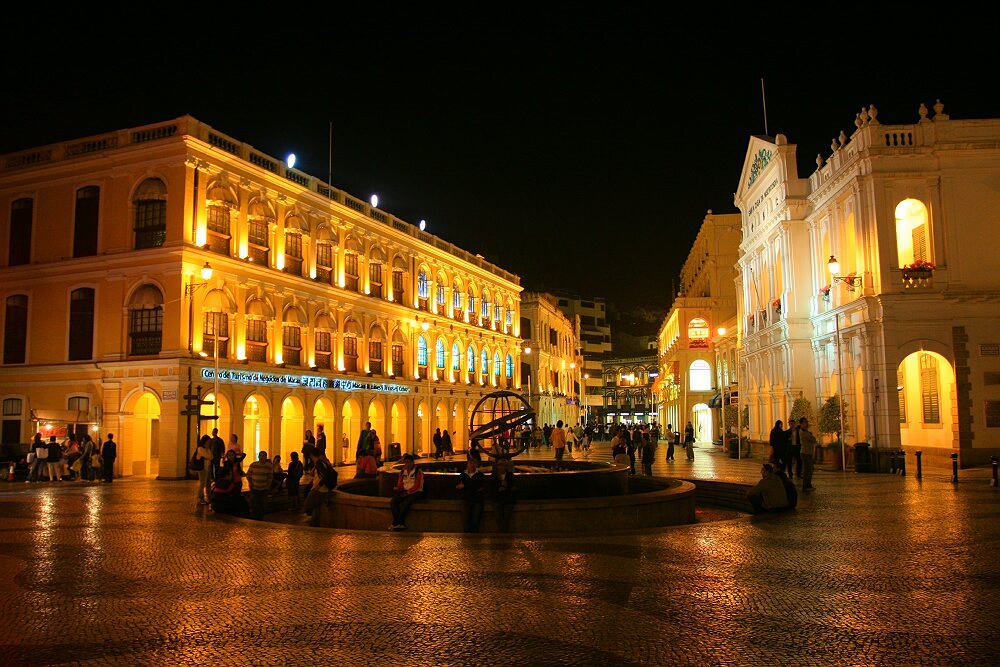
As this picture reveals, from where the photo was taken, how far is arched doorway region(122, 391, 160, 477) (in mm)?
33844

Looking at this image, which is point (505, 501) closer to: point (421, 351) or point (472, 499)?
point (472, 499)

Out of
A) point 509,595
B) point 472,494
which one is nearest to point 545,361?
point 472,494

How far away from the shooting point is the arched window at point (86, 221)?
36.0 m

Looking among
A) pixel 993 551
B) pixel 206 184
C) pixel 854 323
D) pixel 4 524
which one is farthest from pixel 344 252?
pixel 993 551

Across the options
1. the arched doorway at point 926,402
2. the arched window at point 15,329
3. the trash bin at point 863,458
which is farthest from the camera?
the arched window at point 15,329

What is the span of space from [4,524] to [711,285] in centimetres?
5783

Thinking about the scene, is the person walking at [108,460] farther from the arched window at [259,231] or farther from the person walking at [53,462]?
the arched window at [259,231]

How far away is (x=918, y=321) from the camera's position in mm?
28688

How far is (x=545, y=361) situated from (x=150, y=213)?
160ft

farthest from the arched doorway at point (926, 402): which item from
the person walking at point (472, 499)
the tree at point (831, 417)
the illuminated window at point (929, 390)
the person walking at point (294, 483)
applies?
the person walking at point (294, 483)

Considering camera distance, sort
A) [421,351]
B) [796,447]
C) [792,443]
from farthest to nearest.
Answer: [421,351]
[792,443]
[796,447]

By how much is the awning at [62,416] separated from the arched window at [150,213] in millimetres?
7269

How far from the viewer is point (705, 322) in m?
59.4

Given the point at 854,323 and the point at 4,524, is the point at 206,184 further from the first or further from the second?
the point at 854,323
